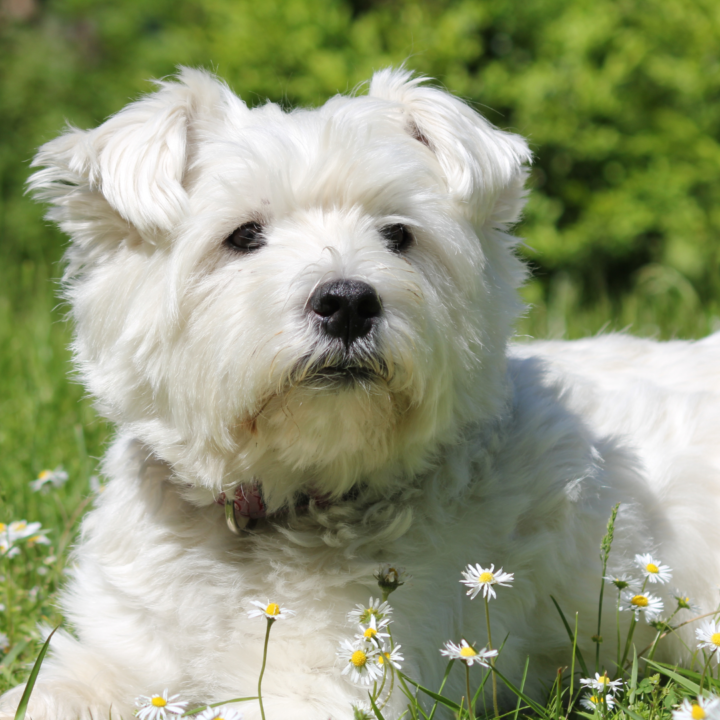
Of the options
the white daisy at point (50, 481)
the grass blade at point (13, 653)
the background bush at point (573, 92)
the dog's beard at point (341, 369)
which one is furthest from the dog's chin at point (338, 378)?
the background bush at point (573, 92)

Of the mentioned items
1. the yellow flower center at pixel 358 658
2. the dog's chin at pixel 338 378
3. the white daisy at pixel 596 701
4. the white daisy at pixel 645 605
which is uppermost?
the dog's chin at pixel 338 378

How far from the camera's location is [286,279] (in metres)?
2.25

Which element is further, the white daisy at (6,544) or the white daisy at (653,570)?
the white daisy at (6,544)

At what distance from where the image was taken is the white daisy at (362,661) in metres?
1.95

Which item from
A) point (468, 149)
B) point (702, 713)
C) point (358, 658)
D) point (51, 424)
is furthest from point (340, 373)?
point (51, 424)

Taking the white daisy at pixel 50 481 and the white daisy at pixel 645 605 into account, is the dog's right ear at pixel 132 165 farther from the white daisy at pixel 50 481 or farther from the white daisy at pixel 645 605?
the white daisy at pixel 645 605

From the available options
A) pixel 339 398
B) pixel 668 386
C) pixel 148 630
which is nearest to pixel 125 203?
pixel 339 398

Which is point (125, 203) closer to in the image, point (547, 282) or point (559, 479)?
point (559, 479)

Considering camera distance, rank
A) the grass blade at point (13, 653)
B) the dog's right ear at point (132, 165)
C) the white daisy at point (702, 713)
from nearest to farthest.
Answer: the white daisy at point (702, 713)
the dog's right ear at point (132, 165)
the grass blade at point (13, 653)

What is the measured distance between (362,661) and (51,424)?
10.1ft

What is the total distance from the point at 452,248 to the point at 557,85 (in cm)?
588

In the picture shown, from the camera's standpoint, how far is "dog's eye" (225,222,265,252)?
245 centimetres

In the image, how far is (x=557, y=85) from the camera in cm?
780

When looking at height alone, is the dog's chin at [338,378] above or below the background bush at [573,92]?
above
